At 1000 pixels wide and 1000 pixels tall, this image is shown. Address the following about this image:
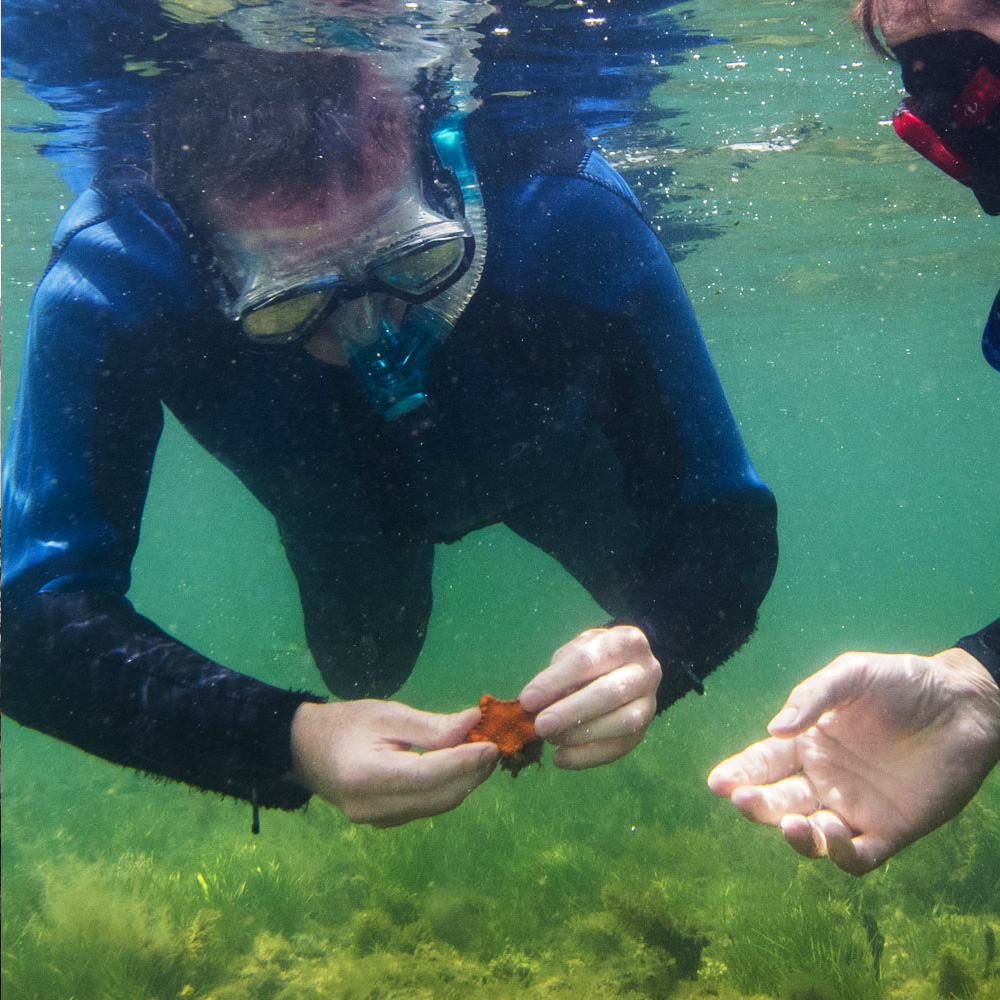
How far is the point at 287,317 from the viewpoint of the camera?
10.8 feet

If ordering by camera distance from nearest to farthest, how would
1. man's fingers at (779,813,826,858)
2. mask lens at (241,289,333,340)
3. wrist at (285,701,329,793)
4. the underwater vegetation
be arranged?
man's fingers at (779,813,826,858) < wrist at (285,701,329,793) < mask lens at (241,289,333,340) < the underwater vegetation

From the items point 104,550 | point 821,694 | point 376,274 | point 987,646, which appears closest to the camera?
point 821,694

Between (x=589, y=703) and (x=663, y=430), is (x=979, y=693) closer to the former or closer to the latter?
(x=589, y=703)

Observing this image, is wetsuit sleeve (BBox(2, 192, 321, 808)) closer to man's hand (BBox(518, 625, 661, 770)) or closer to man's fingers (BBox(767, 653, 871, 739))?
man's hand (BBox(518, 625, 661, 770))

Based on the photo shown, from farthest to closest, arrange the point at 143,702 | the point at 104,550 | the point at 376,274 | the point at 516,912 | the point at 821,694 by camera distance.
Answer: the point at 516,912 < the point at 376,274 < the point at 104,550 < the point at 143,702 < the point at 821,694

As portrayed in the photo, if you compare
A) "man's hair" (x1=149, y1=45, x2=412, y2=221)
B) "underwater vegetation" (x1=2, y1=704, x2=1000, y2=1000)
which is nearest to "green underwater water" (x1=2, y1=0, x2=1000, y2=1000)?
"underwater vegetation" (x1=2, y1=704, x2=1000, y2=1000)

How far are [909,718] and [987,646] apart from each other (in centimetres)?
46

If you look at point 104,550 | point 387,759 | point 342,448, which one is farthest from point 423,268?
point 387,759

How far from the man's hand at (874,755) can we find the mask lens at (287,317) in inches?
96.1

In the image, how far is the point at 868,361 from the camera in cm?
4044

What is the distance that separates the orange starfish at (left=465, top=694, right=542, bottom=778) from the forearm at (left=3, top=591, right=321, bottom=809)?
638mm

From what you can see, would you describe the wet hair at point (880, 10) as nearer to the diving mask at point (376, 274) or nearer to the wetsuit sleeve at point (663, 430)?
the wetsuit sleeve at point (663, 430)

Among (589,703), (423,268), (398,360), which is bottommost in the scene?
(589,703)

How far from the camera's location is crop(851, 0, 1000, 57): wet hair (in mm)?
2449
